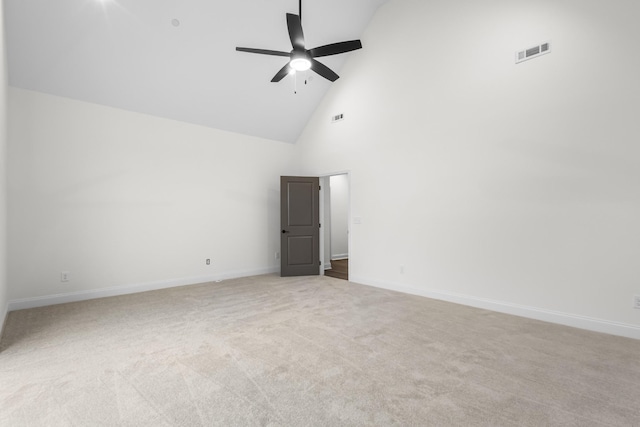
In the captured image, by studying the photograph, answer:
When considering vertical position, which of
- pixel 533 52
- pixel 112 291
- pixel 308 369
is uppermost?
pixel 533 52

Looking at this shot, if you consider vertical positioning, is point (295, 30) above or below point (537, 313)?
above

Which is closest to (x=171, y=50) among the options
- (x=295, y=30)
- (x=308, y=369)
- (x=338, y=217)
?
(x=295, y=30)

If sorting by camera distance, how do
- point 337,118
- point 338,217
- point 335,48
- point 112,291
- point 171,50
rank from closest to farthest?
point 335,48, point 171,50, point 112,291, point 337,118, point 338,217

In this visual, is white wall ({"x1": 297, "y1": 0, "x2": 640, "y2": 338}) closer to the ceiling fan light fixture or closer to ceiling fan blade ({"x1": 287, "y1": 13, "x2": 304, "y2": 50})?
the ceiling fan light fixture

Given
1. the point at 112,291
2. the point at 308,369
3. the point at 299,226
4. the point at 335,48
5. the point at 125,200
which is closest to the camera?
the point at 308,369

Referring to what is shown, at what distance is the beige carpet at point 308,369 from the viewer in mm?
1854

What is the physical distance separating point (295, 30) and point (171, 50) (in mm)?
2452

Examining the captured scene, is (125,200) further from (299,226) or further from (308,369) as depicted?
(308,369)

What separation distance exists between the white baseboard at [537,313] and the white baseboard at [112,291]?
3.39 meters

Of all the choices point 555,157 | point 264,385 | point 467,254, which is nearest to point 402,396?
point 264,385

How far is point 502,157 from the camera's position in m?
3.87

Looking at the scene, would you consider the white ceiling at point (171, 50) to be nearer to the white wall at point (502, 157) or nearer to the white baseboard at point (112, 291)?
the white wall at point (502, 157)

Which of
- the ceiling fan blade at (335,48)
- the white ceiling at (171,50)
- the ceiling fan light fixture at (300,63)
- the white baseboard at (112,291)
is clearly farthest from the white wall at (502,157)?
the white baseboard at (112,291)

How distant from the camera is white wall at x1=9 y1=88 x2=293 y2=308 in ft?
13.4
